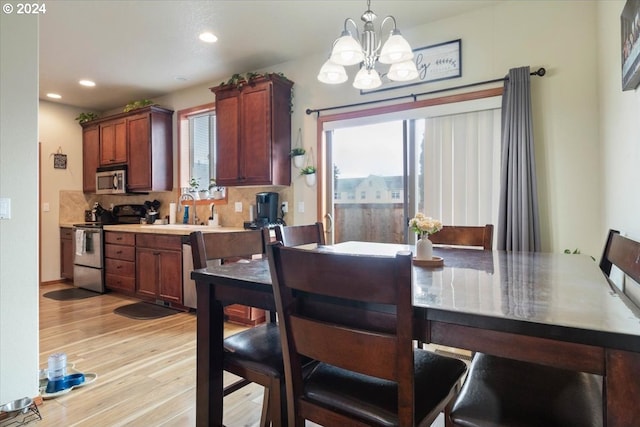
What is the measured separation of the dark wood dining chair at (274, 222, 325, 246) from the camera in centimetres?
202

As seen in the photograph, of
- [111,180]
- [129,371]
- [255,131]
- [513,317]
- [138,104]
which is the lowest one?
[129,371]

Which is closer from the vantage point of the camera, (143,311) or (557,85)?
(557,85)

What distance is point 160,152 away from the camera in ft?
16.2

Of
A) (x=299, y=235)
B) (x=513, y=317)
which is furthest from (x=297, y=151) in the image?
(x=513, y=317)

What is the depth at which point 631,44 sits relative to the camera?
1.51 m

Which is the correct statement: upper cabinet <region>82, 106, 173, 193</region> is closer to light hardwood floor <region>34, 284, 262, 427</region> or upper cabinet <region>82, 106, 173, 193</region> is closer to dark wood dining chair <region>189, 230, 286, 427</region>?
light hardwood floor <region>34, 284, 262, 427</region>

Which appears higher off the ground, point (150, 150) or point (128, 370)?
point (150, 150)

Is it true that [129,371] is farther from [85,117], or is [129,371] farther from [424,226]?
[85,117]

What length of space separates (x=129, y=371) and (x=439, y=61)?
333cm

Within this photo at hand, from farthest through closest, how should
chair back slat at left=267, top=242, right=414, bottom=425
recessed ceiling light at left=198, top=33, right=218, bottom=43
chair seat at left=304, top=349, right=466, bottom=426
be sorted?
recessed ceiling light at left=198, top=33, right=218, bottom=43 < chair seat at left=304, top=349, right=466, bottom=426 < chair back slat at left=267, top=242, right=414, bottom=425

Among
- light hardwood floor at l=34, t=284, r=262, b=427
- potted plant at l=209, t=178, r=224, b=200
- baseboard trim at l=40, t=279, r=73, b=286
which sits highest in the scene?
potted plant at l=209, t=178, r=224, b=200

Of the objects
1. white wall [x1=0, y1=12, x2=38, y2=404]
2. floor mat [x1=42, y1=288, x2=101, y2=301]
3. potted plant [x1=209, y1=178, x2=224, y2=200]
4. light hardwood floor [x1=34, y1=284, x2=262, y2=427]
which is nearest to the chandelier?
white wall [x1=0, y1=12, x2=38, y2=404]

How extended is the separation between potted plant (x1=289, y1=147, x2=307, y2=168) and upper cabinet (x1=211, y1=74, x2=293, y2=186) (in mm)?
87

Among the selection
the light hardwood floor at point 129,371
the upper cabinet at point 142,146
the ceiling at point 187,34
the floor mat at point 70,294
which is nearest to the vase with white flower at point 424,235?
the light hardwood floor at point 129,371
